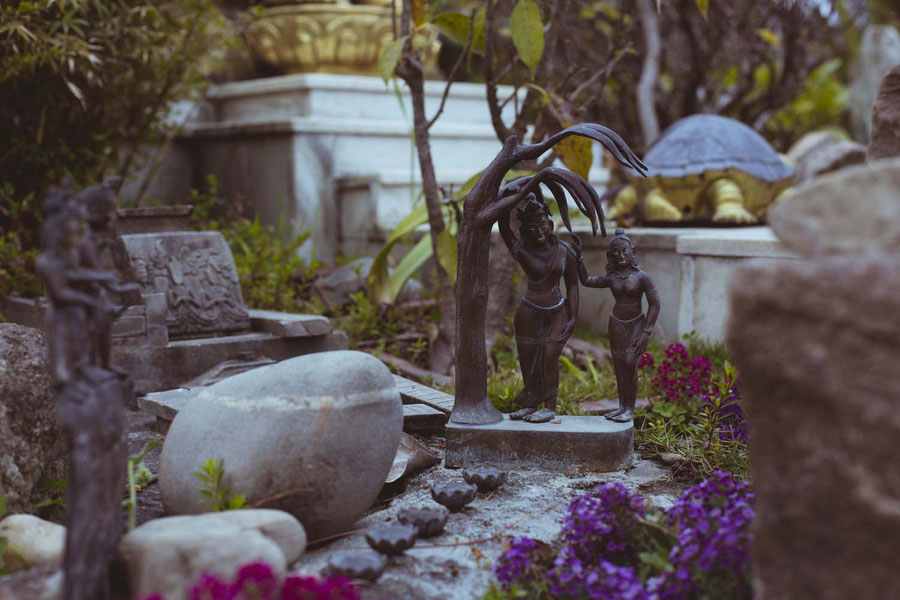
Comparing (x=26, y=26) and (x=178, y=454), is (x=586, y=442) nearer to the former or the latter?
(x=178, y=454)

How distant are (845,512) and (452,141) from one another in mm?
5543

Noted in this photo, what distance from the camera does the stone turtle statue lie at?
546 cm

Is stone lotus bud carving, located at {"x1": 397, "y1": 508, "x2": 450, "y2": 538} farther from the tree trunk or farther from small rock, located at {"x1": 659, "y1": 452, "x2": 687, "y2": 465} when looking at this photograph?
small rock, located at {"x1": 659, "y1": 452, "x2": 687, "y2": 465}

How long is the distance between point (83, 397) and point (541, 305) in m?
1.54

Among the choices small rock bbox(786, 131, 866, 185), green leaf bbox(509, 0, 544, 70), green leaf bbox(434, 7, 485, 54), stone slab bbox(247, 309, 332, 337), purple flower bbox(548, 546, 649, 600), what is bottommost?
purple flower bbox(548, 546, 649, 600)

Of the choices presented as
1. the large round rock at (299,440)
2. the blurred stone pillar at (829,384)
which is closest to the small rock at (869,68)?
the large round rock at (299,440)

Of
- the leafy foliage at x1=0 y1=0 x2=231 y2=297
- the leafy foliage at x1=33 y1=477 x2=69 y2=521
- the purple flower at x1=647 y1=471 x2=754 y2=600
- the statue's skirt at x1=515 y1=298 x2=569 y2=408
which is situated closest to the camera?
the purple flower at x1=647 y1=471 x2=754 y2=600

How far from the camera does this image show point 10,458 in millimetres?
2287

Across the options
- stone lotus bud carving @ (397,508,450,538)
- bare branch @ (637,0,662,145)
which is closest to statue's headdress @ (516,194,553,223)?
stone lotus bud carving @ (397,508,450,538)

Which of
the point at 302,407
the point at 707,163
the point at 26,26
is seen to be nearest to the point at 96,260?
the point at 302,407

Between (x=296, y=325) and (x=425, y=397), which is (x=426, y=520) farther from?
(x=296, y=325)

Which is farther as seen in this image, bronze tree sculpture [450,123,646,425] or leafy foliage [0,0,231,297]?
leafy foliage [0,0,231,297]

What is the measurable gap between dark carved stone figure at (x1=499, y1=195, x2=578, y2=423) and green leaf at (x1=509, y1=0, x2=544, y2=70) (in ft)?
4.39

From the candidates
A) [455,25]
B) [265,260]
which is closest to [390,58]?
[455,25]
